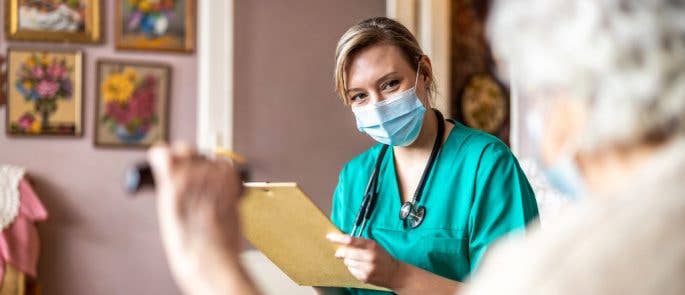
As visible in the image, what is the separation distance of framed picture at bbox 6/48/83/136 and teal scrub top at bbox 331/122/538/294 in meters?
2.17

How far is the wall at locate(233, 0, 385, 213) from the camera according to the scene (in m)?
3.86

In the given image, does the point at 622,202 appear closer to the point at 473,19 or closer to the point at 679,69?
the point at 679,69

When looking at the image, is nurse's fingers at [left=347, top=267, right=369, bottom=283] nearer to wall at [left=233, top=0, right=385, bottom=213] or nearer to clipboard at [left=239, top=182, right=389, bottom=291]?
clipboard at [left=239, top=182, right=389, bottom=291]

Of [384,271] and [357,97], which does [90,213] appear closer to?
[357,97]

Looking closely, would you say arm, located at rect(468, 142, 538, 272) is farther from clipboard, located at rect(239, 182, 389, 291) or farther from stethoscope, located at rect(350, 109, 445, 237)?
clipboard, located at rect(239, 182, 389, 291)

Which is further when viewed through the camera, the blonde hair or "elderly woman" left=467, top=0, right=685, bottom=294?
the blonde hair

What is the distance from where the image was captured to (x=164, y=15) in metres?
3.81

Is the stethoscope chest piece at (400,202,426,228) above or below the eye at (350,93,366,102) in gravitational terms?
below

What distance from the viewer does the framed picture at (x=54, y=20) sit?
3639 millimetres

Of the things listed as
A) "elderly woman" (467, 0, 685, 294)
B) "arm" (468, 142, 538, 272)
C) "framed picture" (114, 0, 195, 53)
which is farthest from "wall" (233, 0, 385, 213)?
"elderly woman" (467, 0, 685, 294)

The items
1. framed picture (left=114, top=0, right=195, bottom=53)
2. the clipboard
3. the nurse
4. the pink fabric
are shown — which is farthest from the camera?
framed picture (left=114, top=0, right=195, bottom=53)

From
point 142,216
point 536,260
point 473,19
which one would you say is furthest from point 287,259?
point 473,19

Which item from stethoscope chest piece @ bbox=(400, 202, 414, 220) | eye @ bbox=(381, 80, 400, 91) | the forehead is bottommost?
stethoscope chest piece @ bbox=(400, 202, 414, 220)

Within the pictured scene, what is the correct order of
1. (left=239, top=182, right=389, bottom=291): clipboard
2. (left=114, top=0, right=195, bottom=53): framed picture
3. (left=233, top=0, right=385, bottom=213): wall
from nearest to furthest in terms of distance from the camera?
(left=239, top=182, right=389, bottom=291): clipboard → (left=114, top=0, right=195, bottom=53): framed picture → (left=233, top=0, right=385, bottom=213): wall
